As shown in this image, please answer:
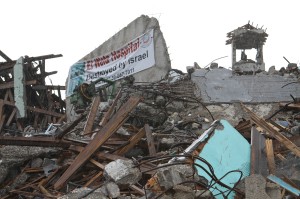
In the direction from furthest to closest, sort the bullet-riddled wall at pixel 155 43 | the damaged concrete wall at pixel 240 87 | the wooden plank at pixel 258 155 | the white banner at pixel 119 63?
the white banner at pixel 119 63 < the bullet-riddled wall at pixel 155 43 < the damaged concrete wall at pixel 240 87 < the wooden plank at pixel 258 155

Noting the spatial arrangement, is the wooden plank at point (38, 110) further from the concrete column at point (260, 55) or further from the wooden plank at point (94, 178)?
the concrete column at point (260, 55)

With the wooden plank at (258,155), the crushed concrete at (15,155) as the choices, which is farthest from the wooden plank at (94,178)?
the wooden plank at (258,155)

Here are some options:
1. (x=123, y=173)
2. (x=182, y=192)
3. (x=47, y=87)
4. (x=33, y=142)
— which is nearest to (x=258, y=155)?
(x=182, y=192)

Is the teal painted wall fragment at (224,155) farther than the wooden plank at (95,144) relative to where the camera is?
No

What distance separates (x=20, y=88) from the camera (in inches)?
498

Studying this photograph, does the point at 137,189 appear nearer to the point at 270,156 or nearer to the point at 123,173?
the point at 123,173

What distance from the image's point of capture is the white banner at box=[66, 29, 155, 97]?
11953 millimetres

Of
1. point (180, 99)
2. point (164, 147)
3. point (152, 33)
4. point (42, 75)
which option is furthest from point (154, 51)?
point (164, 147)

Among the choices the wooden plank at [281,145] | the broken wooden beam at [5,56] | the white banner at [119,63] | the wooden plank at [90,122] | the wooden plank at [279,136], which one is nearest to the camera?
the wooden plank at [279,136]

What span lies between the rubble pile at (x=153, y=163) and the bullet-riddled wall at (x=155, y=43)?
5.09 meters

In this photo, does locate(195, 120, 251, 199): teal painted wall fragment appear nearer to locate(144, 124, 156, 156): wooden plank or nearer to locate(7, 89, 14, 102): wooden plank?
locate(144, 124, 156, 156): wooden plank

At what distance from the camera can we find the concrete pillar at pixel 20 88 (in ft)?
41.1

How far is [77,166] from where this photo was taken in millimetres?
4703

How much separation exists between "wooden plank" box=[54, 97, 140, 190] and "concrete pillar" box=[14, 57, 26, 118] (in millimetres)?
8185
